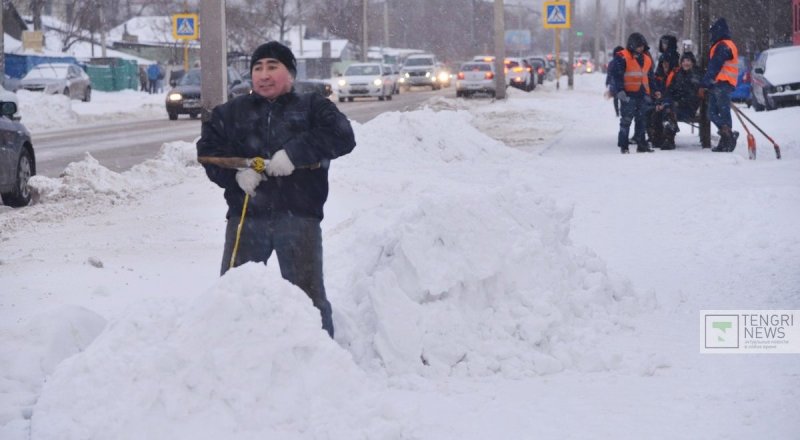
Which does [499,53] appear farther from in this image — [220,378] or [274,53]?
[220,378]

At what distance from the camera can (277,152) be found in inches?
200

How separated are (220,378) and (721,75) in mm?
13652

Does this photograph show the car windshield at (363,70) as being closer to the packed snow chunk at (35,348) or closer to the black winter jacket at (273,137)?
the packed snow chunk at (35,348)

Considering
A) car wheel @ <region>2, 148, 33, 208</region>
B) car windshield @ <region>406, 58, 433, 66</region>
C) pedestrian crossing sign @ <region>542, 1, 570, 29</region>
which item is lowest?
car wheel @ <region>2, 148, 33, 208</region>

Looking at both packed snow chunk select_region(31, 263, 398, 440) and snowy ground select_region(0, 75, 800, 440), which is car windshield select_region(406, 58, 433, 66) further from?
packed snow chunk select_region(31, 263, 398, 440)

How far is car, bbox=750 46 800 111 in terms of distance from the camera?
28489mm

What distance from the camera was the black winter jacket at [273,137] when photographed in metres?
5.22

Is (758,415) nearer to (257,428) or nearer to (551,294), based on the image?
(551,294)

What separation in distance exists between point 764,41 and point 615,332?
46111 mm

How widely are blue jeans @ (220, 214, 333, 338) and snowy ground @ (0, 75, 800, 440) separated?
0.45 meters

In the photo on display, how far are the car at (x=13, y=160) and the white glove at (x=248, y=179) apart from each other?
782cm

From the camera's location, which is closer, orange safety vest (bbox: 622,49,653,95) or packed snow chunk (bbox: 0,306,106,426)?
packed snow chunk (bbox: 0,306,106,426)

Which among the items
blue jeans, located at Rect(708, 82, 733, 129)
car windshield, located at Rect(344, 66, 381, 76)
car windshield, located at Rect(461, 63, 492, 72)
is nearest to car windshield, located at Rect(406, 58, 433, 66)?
car windshield, located at Rect(461, 63, 492, 72)

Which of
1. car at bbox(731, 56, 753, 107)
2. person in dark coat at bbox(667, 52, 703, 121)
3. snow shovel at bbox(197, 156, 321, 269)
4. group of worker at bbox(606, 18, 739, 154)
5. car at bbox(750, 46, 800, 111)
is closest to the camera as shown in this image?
snow shovel at bbox(197, 156, 321, 269)
